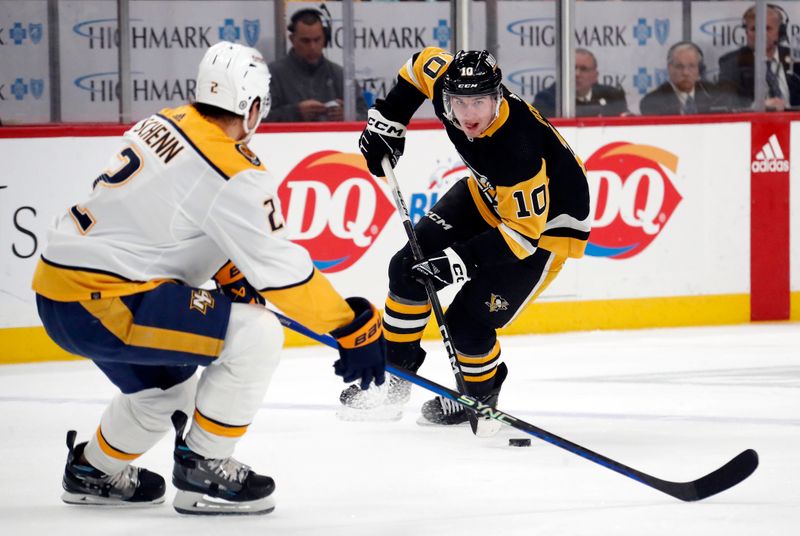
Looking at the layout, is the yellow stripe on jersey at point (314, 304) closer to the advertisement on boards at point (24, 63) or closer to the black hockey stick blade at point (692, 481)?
the black hockey stick blade at point (692, 481)

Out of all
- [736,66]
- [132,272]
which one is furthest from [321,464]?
[736,66]

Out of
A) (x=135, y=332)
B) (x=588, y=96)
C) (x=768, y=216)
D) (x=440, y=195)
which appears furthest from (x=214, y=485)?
(x=768, y=216)

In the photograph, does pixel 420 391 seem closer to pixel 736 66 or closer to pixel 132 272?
pixel 132 272

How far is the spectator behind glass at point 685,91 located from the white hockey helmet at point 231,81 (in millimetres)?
3368

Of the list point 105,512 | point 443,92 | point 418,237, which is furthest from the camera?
point 418,237

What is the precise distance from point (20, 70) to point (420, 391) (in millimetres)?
1984

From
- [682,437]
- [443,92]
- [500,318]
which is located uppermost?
[443,92]

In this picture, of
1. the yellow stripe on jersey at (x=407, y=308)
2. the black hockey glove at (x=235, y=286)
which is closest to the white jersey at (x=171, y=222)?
the black hockey glove at (x=235, y=286)

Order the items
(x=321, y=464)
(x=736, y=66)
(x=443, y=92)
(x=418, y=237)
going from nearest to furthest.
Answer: (x=321, y=464) < (x=443, y=92) < (x=418, y=237) < (x=736, y=66)

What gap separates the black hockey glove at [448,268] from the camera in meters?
3.52

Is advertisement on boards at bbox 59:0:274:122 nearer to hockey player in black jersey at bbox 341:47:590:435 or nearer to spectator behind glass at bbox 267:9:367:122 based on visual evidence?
spectator behind glass at bbox 267:9:367:122

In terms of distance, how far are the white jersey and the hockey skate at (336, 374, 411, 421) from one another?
1.22m

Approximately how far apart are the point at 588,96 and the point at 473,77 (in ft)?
7.65

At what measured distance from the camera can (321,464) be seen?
3.26m
